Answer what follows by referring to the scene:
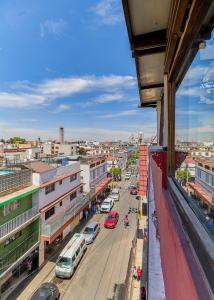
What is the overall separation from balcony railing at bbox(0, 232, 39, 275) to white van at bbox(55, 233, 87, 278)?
1.58 m

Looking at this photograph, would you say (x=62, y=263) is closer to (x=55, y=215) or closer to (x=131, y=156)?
(x=55, y=215)

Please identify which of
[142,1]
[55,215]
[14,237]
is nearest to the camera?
[142,1]

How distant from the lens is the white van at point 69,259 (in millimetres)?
10594

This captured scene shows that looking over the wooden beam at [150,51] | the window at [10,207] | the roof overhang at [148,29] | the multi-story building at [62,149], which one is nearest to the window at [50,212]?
the window at [10,207]

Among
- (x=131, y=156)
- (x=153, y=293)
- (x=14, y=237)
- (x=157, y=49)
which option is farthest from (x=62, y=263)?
(x=131, y=156)

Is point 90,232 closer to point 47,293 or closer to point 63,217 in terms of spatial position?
point 63,217

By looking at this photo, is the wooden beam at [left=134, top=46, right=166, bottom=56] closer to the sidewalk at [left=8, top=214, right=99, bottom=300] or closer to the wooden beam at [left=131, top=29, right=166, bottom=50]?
the wooden beam at [left=131, top=29, right=166, bottom=50]

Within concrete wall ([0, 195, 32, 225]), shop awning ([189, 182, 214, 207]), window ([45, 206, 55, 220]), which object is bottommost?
window ([45, 206, 55, 220])

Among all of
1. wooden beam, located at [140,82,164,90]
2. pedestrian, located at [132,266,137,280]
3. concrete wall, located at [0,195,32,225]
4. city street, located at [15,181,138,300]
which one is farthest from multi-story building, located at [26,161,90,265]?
wooden beam, located at [140,82,164,90]

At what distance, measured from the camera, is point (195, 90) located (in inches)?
60.3

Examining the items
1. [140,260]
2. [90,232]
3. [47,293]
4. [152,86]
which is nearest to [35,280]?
[47,293]

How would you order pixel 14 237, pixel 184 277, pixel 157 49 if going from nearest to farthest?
pixel 184 277 < pixel 157 49 < pixel 14 237

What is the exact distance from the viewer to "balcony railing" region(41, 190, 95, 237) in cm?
1152

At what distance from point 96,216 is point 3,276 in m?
11.5
